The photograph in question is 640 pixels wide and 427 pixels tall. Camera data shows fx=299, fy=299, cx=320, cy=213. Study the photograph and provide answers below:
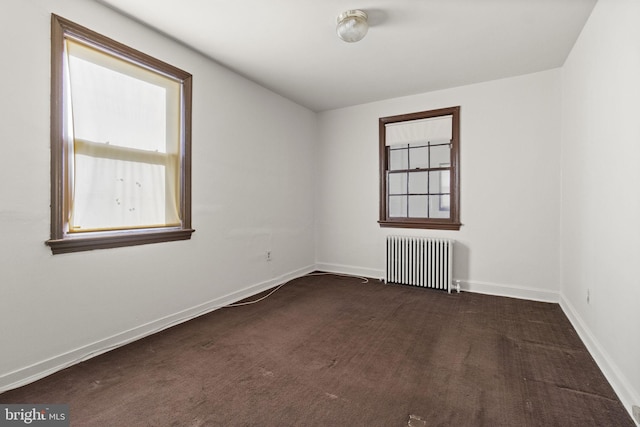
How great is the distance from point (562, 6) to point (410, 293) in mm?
3165

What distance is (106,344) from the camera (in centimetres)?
234

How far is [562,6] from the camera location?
2332mm

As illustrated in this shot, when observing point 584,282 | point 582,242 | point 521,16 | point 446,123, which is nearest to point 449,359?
point 584,282

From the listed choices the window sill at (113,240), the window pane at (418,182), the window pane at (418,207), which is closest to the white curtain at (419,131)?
the window pane at (418,182)

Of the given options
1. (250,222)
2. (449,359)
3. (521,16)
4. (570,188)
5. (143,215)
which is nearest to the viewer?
(449,359)

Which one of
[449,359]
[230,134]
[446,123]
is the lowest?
[449,359]

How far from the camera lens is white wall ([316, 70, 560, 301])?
11.5 feet

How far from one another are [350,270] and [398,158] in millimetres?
1928

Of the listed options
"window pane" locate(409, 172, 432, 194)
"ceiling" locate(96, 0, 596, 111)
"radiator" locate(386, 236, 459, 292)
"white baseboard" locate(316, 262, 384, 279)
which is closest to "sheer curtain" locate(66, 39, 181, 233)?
"ceiling" locate(96, 0, 596, 111)

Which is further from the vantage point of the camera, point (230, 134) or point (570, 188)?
point (230, 134)

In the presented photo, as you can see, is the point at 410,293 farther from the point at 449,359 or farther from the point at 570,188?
the point at 570,188

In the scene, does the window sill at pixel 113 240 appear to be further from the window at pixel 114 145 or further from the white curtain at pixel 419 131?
the white curtain at pixel 419 131

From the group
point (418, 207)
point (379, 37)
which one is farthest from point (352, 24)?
point (418, 207)

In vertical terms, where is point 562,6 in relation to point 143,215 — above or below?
above
